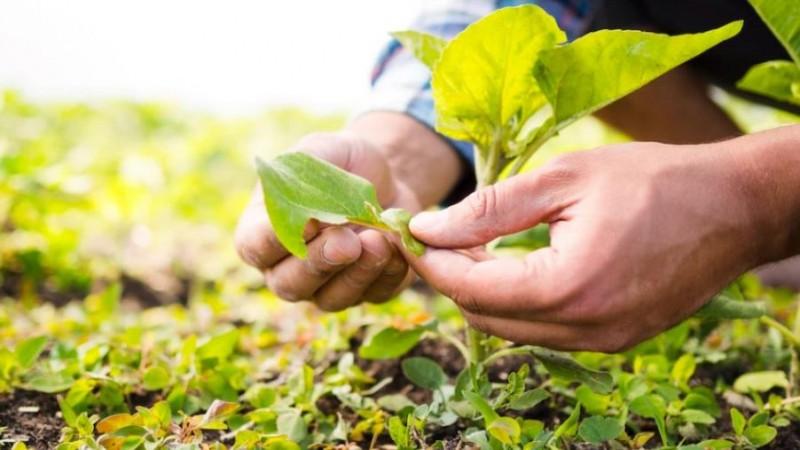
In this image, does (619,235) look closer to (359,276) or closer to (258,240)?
(359,276)

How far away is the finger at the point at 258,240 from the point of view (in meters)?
1.48

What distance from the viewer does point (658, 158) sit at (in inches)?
43.3

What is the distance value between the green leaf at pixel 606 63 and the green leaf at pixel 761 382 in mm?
566

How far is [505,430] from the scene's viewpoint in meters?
1.11

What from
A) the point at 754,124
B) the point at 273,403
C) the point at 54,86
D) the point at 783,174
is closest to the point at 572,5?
the point at 783,174

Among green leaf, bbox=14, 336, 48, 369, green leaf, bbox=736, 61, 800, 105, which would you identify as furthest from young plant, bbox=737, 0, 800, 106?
green leaf, bbox=14, 336, 48, 369

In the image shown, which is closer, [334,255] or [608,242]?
[608,242]

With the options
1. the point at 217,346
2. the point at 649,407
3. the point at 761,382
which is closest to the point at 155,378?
the point at 217,346

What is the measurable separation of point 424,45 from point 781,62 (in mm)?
608

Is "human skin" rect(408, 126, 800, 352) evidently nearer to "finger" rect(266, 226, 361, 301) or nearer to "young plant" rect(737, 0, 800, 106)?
"finger" rect(266, 226, 361, 301)

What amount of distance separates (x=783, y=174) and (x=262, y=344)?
112 centimetres

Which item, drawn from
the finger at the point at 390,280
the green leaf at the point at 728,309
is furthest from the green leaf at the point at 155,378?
the green leaf at the point at 728,309

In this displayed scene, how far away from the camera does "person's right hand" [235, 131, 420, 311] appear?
1.36m

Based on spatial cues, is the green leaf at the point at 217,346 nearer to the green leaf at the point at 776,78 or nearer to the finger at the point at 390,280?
the finger at the point at 390,280
